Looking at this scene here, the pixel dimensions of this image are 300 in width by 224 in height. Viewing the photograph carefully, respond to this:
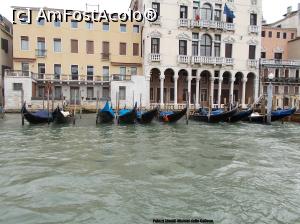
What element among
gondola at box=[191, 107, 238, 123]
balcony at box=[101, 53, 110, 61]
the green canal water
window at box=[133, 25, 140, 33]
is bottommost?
the green canal water

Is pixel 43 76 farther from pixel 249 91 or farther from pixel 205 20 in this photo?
pixel 249 91

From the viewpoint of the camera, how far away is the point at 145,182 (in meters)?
4.92

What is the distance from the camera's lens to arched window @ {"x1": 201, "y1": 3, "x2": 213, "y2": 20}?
22141mm

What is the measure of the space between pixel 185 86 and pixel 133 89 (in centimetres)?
469

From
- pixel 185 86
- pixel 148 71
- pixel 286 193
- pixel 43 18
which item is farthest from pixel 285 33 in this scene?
pixel 286 193

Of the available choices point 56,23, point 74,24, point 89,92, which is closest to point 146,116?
point 89,92

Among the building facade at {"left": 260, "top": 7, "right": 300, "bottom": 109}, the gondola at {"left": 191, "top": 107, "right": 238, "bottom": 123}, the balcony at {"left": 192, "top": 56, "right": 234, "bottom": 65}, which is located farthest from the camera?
the building facade at {"left": 260, "top": 7, "right": 300, "bottom": 109}

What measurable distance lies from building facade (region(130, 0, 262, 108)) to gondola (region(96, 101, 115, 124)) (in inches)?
319

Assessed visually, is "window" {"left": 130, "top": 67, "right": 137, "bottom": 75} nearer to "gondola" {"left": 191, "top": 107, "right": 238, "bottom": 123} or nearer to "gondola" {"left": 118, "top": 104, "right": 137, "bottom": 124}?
"gondola" {"left": 191, "top": 107, "right": 238, "bottom": 123}

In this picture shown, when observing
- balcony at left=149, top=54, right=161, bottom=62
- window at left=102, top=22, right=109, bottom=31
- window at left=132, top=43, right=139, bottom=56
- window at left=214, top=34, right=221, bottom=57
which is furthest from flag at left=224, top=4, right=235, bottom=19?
window at left=102, top=22, right=109, bottom=31

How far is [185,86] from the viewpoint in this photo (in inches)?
926

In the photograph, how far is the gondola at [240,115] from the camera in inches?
594

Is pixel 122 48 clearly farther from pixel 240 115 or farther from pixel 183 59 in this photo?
pixel 240 115

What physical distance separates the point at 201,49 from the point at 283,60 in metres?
6.90
